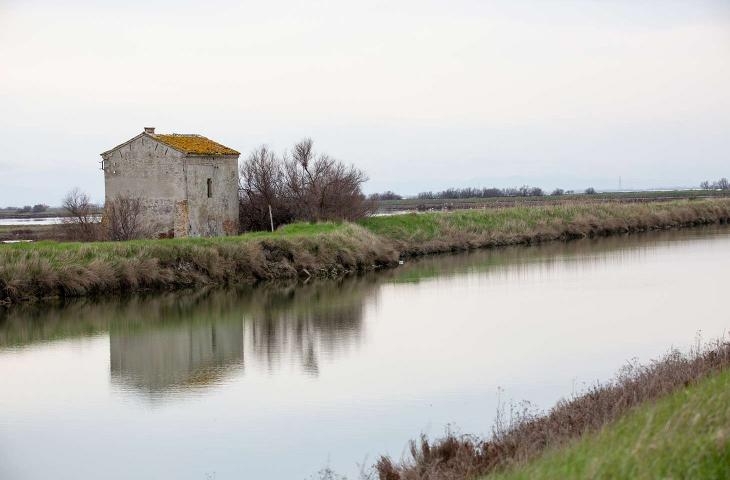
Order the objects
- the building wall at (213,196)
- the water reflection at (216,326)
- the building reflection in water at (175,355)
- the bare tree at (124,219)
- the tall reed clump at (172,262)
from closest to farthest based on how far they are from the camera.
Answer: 1. the building reflection in water at (175,355)
2. the water reflection at (216,326)
3. the tall reed clump at (172,262)
4. the bare tree at (124,219)
5. the building wall at (213,196)

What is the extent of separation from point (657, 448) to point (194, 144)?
29.3m

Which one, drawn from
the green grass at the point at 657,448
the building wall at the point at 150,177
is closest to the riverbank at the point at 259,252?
the building wall at the point at 150,177

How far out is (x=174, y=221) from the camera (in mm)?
32750

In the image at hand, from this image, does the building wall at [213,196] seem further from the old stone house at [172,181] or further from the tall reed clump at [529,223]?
the tall reed clump at [529,223]

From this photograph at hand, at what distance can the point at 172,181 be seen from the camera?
3281 centimetres

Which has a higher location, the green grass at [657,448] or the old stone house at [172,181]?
the old stone house at [172,181]

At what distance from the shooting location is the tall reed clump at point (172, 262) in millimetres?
25156

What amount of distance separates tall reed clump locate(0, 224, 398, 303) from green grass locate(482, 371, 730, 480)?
64.3 ft

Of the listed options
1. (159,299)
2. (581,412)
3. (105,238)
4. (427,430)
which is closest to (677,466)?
(581,412)

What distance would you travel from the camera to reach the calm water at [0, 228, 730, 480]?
11.8m

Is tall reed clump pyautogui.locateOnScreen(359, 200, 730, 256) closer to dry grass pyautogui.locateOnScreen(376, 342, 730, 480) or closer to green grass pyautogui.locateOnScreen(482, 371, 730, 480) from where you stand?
dry grass pyautogui.locateOnScreen(376, 342, 730, 480)

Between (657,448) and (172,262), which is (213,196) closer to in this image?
(172,262)

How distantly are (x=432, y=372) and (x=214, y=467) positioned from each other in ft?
17.4

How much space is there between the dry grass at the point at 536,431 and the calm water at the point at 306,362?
1.15 m
